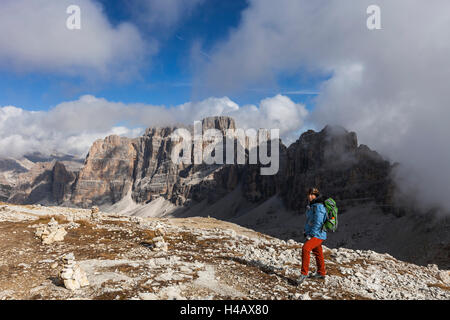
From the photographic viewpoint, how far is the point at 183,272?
1141cm

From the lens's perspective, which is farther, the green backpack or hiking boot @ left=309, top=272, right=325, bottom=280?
hiking boot @ left=309, top=272, right=325, bottom=280

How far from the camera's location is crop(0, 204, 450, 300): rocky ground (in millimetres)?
9336

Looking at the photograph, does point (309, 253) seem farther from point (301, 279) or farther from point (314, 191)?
point (314, 191)

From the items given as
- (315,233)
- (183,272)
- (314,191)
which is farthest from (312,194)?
(183,272)

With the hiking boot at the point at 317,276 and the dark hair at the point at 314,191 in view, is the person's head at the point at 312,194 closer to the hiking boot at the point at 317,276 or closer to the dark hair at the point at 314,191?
the dark hair at the point at 314,191

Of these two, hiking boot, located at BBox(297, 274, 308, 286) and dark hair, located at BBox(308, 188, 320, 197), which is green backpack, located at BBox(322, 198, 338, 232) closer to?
dark hair, located at BBox(308, 188, 320, 197)

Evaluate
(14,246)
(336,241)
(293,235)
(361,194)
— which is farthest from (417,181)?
(14,246)

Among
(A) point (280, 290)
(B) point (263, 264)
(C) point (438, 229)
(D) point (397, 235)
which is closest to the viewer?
(A) point (280, 290)

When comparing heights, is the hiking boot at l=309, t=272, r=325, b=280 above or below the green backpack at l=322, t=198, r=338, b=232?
below

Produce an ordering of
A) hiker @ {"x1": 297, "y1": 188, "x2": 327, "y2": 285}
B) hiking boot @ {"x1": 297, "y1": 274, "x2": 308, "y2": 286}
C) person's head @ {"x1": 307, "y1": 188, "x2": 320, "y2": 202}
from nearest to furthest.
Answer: hiking boot @ {"x1": 297, "y1": 274, "x2": 308, "y2": 286} → hiker @ {"x1": 297, "y1": 188, "x2": 327, "y2": 285} → person's head @ {"x1": 307, "y1": 188, "x2": 320, "y2": 202}

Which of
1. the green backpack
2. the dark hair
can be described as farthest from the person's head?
the green backpack
